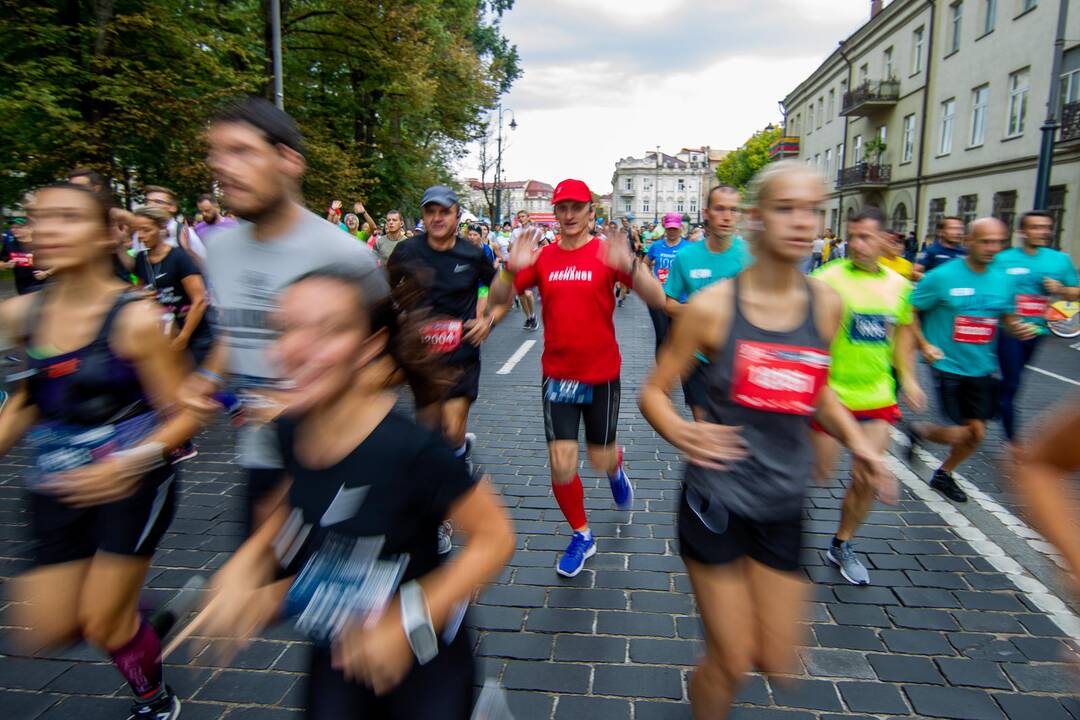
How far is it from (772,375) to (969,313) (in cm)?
344

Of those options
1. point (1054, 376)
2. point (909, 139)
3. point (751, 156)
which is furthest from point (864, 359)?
point (751, 156)

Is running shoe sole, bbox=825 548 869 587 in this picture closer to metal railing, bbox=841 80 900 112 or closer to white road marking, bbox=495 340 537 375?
white road marking, bbox=495 340 537 375

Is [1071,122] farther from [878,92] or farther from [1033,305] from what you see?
[1033,305]

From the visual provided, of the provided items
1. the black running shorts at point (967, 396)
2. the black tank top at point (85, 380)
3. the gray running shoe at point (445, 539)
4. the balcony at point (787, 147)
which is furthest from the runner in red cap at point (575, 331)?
the balcony at point (787, 147)

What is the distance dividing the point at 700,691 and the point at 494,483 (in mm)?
3198

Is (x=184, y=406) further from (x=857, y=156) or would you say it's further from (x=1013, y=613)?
(x=857, y=156)

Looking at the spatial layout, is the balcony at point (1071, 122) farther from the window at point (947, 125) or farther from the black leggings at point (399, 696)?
the black leggings at point (399, 696)

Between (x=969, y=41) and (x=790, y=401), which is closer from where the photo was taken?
(x=790, y=401)

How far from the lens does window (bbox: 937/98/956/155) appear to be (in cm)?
2741

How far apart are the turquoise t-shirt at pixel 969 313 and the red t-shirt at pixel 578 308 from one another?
2549mm

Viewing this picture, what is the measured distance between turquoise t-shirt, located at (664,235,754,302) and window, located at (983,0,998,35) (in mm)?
25490

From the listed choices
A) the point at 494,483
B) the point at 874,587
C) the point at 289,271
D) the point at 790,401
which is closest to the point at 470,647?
the point at 790,401

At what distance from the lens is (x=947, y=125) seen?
27.9m

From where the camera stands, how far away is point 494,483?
5.55m
